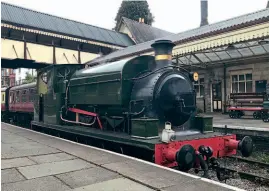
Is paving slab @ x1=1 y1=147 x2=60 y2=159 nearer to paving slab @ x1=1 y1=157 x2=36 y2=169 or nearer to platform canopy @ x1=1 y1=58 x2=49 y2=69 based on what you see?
paving slab @ x1=1 y1=157 x2=36 y2=169

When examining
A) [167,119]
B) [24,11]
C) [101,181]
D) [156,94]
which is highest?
[24,11]

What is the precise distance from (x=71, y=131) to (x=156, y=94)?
3.07 meters

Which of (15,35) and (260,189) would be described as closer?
(260,189)

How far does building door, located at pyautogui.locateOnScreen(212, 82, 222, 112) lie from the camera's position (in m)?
16.5

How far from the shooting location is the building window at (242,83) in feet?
48.5

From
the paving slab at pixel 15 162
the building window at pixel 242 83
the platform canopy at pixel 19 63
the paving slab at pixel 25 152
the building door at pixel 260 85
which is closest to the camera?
the paving slab at pixel 15 162

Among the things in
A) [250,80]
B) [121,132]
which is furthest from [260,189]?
[250,80]

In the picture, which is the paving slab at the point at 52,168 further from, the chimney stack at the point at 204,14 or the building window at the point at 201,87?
the chimney stack at the point at 204,14

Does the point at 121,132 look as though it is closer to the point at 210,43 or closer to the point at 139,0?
the point at 210,43

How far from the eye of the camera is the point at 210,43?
1186cm

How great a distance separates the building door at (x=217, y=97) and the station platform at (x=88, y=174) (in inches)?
480

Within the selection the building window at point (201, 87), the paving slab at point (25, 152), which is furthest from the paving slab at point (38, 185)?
the building window at point (201, 87)

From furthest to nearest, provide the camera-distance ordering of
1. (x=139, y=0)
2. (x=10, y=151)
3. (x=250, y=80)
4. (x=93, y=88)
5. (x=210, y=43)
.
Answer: (x=139, y=0) < (x=250, y=80) < (x=210, y=43) < (x=93, y=88) < (x=10, y=151)

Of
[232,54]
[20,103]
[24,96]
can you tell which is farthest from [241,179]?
[20,103]
